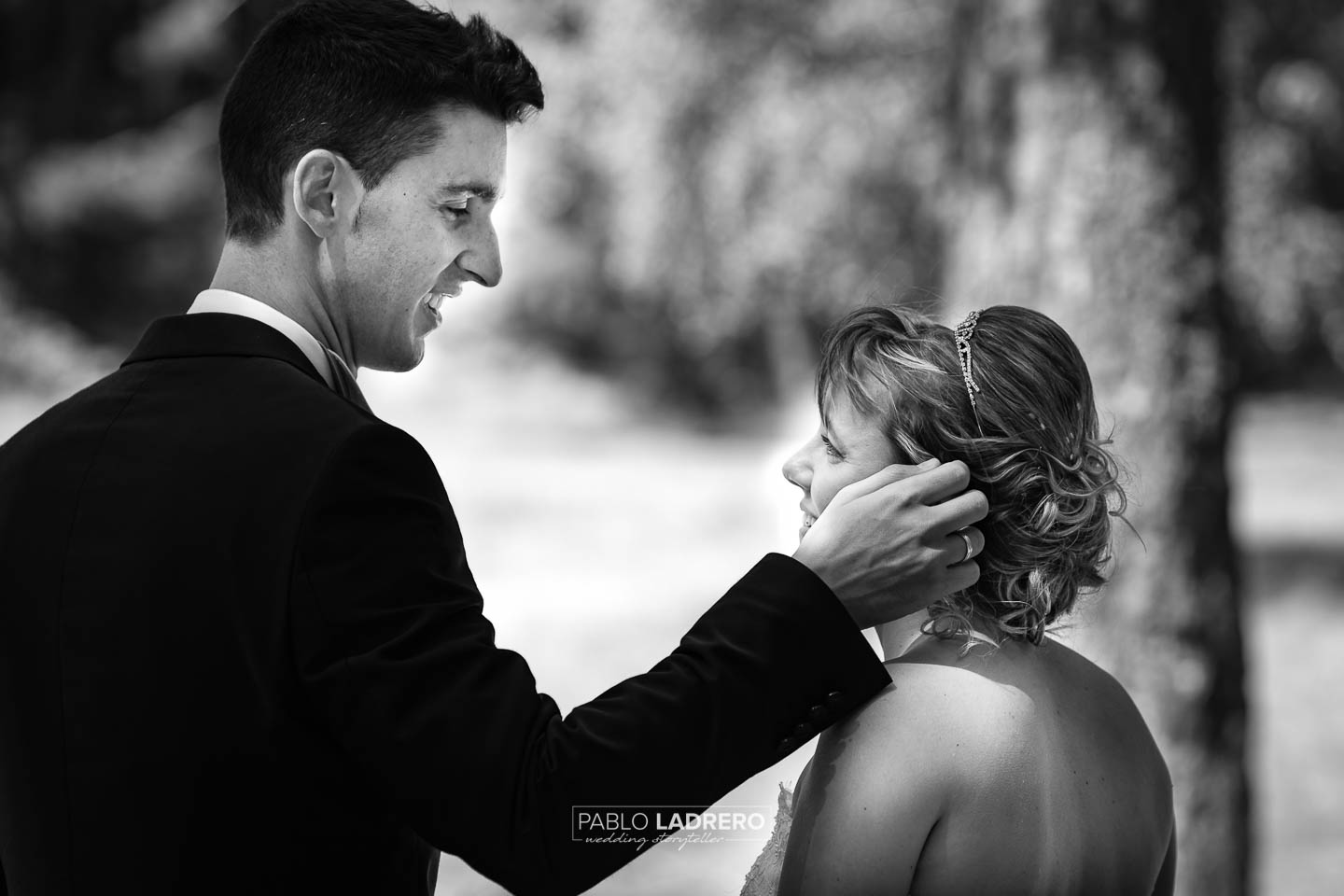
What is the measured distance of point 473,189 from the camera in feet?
6.44

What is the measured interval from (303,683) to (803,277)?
37.4 ft

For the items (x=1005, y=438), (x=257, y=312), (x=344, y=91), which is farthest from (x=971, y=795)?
(x=344, y=91)

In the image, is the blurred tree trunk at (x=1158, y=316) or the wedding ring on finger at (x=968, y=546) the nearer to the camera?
the wedding ring on finger at (x=968, y=546)

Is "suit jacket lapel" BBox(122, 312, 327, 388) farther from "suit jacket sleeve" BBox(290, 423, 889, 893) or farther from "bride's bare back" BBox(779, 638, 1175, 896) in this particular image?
"bride's bare back" BBox(779, 638, 1175, 896)

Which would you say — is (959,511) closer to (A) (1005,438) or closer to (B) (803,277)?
(A) (1005,438)

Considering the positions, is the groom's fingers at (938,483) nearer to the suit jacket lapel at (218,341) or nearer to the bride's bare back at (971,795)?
the bride's bare back at (971,795)

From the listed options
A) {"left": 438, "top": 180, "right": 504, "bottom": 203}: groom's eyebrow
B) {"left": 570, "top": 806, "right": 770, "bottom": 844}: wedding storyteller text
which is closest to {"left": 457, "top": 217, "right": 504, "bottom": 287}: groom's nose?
{"left": 438, "top": 180, "right": 504, "bottom": 203}: groom's eyebrow

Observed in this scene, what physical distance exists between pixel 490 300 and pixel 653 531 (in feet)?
49.3

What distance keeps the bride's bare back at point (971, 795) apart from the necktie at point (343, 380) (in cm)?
88

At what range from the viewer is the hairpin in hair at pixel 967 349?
6.88 feet

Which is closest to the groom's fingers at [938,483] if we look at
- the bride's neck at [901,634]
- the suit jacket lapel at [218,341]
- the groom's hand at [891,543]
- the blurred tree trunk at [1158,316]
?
the groom's hand at [891,543]

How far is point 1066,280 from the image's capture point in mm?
4395

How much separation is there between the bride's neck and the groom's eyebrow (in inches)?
36.7

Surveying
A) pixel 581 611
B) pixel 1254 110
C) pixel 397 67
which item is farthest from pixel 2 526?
pixel 1254 110
